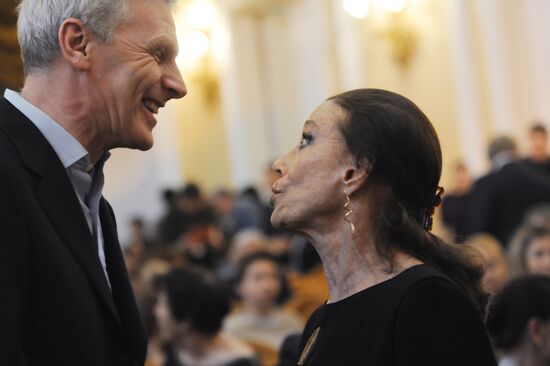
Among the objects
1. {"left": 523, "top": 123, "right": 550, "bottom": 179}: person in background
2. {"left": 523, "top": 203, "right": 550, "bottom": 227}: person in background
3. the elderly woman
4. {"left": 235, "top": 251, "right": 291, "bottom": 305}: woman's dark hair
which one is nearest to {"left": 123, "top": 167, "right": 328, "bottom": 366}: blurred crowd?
{"left": 235, "top": 251, "right": 291, "bottom": 305}: woman's dark hair

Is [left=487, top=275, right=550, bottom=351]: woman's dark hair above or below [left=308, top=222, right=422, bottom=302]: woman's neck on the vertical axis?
below

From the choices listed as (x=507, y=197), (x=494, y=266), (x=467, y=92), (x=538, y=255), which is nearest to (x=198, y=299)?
(x=538, y=255)

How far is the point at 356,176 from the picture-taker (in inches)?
92.8

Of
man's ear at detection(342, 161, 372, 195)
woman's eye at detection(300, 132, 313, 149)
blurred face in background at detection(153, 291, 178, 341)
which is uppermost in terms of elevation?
woman's eye at detection(300, 132, 313, 149)

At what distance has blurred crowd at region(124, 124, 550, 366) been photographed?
142 inches

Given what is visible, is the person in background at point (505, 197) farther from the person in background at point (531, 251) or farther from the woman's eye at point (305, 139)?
the woman's eye at point (305, 139)

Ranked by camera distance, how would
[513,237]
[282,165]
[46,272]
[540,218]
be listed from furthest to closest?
[513,237], [540,218], [282,165], [46,272]

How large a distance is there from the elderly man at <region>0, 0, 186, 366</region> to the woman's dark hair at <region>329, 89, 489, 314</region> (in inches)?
18.7

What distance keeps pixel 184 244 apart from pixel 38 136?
6332mm

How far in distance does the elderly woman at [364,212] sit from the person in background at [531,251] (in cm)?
318

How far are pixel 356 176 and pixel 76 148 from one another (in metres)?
0.64

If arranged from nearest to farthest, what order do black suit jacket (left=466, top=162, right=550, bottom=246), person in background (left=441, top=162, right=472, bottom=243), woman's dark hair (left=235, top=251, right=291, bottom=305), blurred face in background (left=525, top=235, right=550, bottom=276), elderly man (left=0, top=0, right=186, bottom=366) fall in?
elderly man (left=0, top=0, right=186, bottom=366) → blurred face in background (left=525, top=235, right=550, bottom=276) → woman's dark hair (left=235, top=251, right=291, bottom=305) → black suit jacket (left=466, top=162, right=550, bottom=246) → person in background (left=441, top=162, right=472, bottom=243)

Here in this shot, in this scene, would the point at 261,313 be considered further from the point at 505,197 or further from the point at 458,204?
the point at 458,204

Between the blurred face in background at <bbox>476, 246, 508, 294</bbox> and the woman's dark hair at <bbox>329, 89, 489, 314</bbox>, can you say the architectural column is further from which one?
the woman's dark hair at <bbox>329, 89, 489, 314</bbox>
